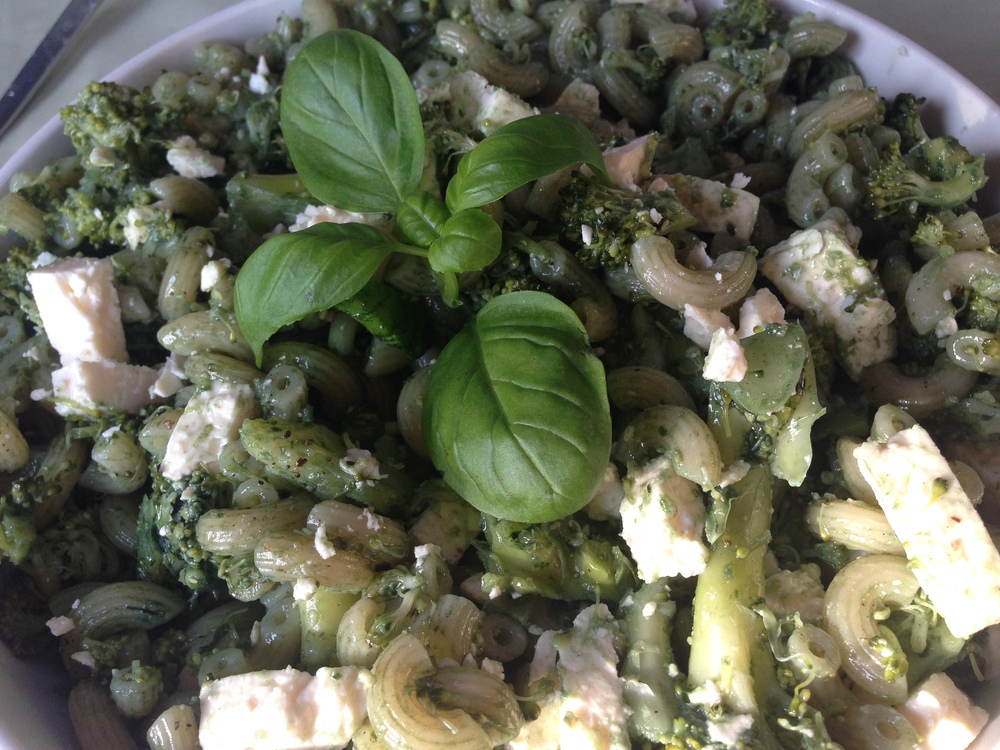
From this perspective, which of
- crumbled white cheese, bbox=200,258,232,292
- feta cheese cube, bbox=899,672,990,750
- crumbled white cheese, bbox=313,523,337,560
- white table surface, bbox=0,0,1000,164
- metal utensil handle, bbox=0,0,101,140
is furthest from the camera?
metal utensil handle, bbox=0,0,101,140

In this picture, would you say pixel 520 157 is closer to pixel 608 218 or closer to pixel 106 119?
pixel 608 218

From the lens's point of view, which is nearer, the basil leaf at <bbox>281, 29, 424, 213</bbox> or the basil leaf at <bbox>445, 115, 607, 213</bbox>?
the basil leaf at <bbox>445, 115, 607, 213</bbox>

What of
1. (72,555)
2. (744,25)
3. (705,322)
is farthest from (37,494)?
(744,25)

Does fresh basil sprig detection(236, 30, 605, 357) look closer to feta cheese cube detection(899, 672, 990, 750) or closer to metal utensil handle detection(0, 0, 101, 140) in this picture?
feta cheese cube detection(899, 672, 990, 750)

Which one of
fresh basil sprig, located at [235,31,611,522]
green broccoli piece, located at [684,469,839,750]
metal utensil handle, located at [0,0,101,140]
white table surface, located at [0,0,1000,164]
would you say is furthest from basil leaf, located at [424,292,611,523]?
metal utensil handle, located at [0,0,101,140]

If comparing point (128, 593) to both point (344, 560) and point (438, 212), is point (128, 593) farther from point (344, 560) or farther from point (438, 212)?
point (438, 212)

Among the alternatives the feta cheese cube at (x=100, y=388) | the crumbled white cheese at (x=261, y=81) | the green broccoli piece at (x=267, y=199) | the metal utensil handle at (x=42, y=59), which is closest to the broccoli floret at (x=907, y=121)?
the green broccoli piece at (x=267, y=199)

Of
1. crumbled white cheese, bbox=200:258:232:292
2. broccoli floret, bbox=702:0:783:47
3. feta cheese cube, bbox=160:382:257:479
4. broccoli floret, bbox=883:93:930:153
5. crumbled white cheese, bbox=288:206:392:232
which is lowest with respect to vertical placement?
feta cheese cube, bbox=160:382:257:479
